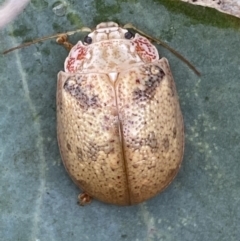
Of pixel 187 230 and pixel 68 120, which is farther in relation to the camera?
pixel 187 230

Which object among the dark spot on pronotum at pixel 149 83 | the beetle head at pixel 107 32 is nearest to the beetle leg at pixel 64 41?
the beetle head at pixel 107 32

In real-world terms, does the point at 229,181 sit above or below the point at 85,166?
below

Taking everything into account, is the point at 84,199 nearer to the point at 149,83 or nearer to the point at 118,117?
the point at 118,117

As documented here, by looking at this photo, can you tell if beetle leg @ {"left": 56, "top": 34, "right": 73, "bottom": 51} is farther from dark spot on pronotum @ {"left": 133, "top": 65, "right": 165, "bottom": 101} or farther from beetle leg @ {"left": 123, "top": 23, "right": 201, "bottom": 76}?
dark spot on pronotum @ {"left": 133, "top": 65, "right": 165, "bottom": 101}

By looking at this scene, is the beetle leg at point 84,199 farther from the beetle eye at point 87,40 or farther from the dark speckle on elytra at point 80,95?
the beetle eye at point 87,40

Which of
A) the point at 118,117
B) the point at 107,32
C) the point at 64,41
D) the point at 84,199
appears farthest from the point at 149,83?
the point at 84,199

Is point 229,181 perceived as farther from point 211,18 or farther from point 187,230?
point 211,18

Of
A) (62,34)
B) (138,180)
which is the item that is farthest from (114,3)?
(138,180)
